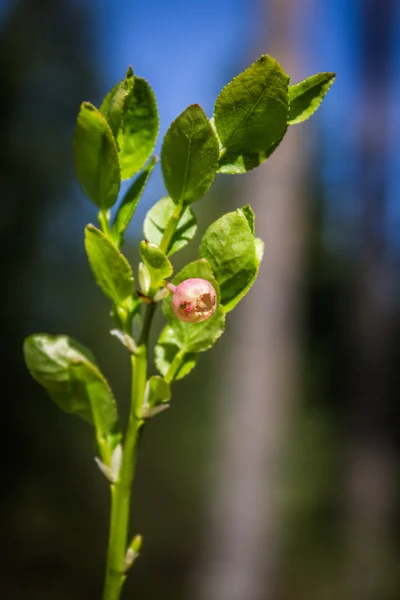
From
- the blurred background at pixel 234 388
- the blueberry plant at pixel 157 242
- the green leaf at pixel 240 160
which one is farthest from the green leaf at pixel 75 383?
the blurred background at pixel 234 388

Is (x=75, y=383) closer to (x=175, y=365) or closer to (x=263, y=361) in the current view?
(x=175, y=365)

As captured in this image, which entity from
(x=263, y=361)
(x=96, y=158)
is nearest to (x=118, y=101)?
(x=96, y=158)

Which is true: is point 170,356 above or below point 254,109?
below

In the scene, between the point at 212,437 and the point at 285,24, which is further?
the point at 212,437

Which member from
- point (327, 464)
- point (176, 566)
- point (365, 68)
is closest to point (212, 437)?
point (327, 464)

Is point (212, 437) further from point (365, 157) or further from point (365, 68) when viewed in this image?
point (365, 68)

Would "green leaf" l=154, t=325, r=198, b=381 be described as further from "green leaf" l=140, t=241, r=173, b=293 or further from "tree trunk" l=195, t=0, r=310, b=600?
"tree trunk" l=195, t=0, r=310, b=600
